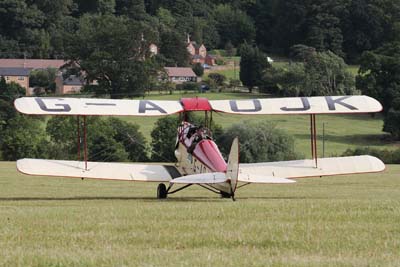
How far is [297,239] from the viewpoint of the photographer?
10.2 meters

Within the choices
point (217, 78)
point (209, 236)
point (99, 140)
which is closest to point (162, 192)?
point (209, 236)

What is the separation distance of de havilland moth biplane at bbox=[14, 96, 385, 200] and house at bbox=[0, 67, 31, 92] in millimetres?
97203

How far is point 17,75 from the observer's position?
124688mm

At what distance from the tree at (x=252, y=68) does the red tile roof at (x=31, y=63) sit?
23.6 meters

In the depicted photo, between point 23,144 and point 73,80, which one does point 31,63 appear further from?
point 23,144

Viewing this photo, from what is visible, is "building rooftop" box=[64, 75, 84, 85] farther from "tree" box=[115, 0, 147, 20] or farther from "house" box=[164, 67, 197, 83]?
"tree" box=[115, 0, 147, 20]

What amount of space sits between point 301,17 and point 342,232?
146853 millimetres

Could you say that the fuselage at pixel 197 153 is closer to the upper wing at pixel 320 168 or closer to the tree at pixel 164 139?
the upper wing at pixel 320 168

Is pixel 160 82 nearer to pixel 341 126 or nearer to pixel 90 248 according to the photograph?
pixel 341 126

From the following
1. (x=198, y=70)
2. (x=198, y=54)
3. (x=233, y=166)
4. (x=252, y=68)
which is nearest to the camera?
(x=233, y=166)

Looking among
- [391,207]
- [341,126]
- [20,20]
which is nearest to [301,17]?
[20,20]

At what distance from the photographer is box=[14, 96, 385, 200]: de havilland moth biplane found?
18656mm

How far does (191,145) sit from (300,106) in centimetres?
204

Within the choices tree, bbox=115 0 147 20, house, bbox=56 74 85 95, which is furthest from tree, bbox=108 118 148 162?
tree, bbox=115 0 147 20
